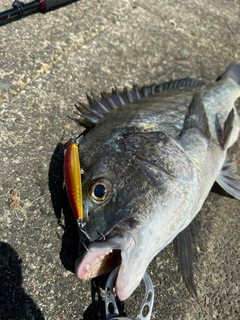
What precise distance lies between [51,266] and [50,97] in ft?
4.91

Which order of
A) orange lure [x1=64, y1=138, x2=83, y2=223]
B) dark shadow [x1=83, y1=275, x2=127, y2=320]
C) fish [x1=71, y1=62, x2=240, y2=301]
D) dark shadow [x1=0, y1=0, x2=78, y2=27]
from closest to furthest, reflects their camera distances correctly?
fish [x1=71, y1=62, x2=240, y2=301] → orange lure [x1=64, y1=138, x2=83, y2=223] → dark shadow [x1=83, y1=275, x2=127, y2=320] → dark shadow [x1=0, y1=0, x2=78, y2=27]

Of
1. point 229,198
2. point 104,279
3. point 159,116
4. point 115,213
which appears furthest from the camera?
point 229,198

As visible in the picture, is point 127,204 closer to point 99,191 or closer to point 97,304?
point 99,191

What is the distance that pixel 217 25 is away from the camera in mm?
4559

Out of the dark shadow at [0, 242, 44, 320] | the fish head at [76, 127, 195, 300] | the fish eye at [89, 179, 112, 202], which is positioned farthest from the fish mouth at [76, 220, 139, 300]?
the dark shadow at [0, 242, 44, 320]

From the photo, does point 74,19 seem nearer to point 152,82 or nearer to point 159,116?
point 152,82

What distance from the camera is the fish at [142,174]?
2061 millimetres

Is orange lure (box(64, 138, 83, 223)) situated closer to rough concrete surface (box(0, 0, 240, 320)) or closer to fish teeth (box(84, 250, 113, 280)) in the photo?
fish teeth (box(84, 250, 113, 280))

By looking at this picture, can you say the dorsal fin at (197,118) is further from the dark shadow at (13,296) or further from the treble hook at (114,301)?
the dark shadow at (13,296)

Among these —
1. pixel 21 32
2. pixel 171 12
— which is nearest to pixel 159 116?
pixel 21 32

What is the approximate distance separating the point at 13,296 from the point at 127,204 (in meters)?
0.89

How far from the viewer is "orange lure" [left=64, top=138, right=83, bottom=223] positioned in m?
2.18

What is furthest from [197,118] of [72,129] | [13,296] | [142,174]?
[13,296]

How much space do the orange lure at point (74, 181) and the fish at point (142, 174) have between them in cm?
4
